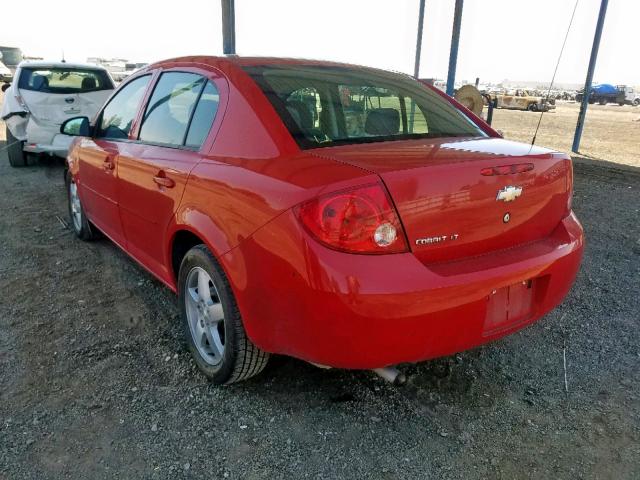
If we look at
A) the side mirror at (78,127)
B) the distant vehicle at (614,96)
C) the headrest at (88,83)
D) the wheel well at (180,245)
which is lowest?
the distant vehicle at (614,96)

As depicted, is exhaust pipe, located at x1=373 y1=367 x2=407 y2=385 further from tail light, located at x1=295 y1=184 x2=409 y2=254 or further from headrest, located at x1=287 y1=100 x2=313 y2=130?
headrest, located at x1=287 y1=100 x2=313 y2=130

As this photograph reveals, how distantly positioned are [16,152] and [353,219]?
8134 millimetres

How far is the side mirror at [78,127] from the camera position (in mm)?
3916

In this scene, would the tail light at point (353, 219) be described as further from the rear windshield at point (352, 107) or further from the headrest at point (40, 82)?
the headrest at point (40, 82)

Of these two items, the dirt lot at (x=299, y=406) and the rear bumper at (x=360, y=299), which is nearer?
the rear bumper at (x=360, y=299)

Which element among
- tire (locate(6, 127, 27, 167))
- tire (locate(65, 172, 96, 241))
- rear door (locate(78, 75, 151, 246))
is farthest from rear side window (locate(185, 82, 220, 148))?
tire (locate(6, 127, 27, 167))

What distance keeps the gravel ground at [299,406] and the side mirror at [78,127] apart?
4.07ft

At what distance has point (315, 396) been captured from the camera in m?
2.52

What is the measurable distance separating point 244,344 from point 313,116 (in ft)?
3.65

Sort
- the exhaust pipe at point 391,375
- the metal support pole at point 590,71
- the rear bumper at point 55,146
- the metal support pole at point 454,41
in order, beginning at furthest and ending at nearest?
the metal support pole at point 590,71 → the metal support pole at point 454,41 → the rear bumper at point 55,146 → the exhaust pipe at point 391,375

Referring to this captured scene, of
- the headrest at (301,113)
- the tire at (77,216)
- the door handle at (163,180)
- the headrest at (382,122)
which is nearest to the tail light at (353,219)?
the headrest at (301,113)

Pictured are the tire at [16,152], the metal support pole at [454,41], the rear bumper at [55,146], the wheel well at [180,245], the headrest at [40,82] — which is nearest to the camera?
the wheel well at [180,245]

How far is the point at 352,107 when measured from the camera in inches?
105

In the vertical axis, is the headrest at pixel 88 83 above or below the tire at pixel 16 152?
above
